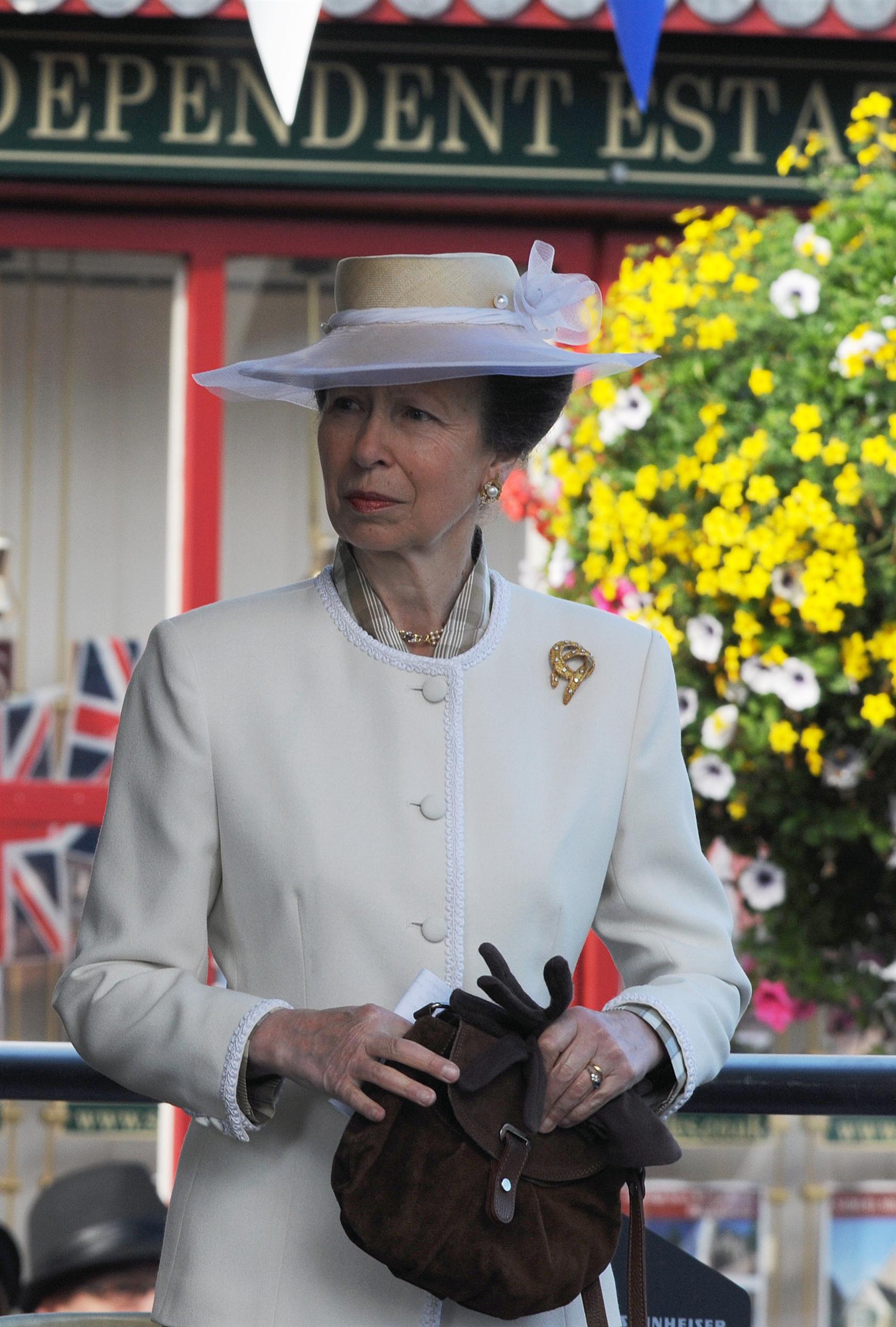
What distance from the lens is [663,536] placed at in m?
3.02

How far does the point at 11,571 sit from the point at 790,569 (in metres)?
2.14

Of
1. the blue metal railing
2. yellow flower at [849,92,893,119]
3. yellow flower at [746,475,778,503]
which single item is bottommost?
the blue metal railing

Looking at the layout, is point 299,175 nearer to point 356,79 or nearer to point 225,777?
point 356,79

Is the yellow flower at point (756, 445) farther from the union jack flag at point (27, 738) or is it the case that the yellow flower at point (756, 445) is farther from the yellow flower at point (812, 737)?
the union jack flag at point (27, 738)

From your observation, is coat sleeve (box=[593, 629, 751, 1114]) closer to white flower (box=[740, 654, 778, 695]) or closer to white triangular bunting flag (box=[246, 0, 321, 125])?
white triangular bunting flag (box=[246, 0, 321, 125])

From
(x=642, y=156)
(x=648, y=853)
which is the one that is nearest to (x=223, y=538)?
(x=642, y=156)

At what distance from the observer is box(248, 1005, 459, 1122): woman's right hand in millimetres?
1319

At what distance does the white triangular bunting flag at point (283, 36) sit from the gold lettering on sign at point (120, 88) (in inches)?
68.7

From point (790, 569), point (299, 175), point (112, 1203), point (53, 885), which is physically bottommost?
point (112, 1203)

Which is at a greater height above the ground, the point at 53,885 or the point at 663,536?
the point at 663,536

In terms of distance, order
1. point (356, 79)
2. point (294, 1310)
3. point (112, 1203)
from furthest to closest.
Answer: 1. point (356, 79)
2. point (112, 1203)
3. point (294, 1310)

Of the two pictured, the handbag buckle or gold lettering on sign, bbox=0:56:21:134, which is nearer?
the handbag buckle

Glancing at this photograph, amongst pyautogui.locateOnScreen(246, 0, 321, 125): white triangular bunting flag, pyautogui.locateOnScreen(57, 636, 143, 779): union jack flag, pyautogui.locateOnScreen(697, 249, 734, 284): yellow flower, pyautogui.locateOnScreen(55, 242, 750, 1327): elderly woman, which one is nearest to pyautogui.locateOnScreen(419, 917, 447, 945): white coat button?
pyautogui.locateOnScreen(55, 242, 750, 1327): elderly woman

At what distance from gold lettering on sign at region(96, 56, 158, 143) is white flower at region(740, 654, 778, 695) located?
206cm
